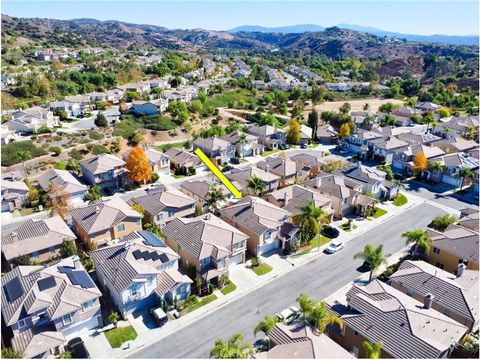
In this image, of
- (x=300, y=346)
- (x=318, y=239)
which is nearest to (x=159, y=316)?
(x=300, y=346)

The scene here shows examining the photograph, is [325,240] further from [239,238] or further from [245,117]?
[245,117]

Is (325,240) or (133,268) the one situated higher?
(133,268)

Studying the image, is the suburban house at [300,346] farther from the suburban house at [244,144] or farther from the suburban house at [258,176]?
the suburban house at [244,144]

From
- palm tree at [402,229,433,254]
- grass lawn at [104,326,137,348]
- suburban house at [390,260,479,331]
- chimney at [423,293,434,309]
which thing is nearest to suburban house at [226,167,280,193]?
palm tree at [402,229,433,254]

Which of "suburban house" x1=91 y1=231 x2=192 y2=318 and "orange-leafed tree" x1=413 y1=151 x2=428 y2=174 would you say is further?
"orange-leafed tree" x1=413 y1=151 x2=428 y2=174

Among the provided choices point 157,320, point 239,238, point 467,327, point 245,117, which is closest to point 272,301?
point 239,238

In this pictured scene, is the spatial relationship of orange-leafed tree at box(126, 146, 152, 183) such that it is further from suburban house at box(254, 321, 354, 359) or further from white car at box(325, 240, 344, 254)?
suburban house at box(254, 321, 354, 359)

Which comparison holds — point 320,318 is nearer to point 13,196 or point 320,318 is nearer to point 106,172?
point 106,172
